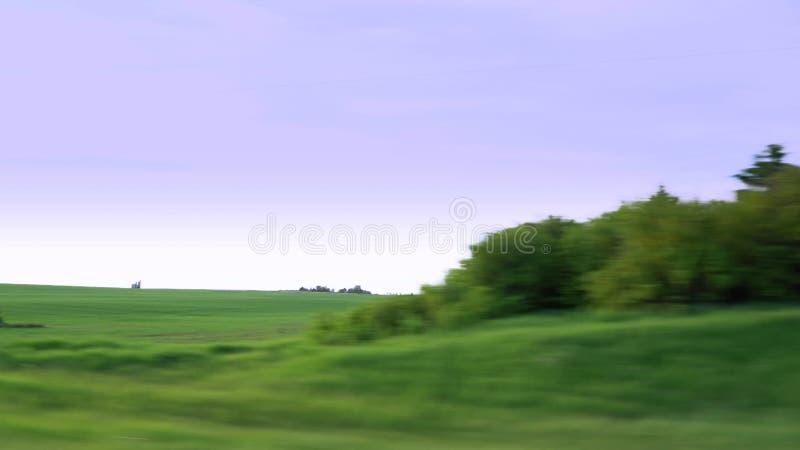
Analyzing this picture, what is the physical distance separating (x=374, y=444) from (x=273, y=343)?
5.67 meters

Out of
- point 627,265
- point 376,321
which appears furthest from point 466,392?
point 376,321

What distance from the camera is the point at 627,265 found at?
1184 cm

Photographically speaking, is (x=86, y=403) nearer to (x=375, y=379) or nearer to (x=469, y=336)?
(x=375, y=379)

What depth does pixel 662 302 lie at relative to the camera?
11508mm

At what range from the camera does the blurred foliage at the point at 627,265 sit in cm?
1133

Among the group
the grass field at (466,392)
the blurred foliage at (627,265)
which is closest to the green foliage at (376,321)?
the blurred foliage at (627,265)

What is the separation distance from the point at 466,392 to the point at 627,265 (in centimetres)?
397

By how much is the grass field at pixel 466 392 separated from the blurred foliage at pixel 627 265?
74 centimetres

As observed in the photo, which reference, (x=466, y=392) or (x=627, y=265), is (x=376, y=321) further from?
(x=466, y=392)

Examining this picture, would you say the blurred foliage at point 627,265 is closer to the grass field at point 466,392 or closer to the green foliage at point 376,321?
the green foliage at point 376,321

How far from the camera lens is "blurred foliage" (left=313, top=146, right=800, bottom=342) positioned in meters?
11.3

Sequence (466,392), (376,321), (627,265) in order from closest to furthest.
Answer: (466,392) → (627,265) → (376,321)

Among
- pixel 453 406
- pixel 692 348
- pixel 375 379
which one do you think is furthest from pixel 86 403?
pixel 692 348

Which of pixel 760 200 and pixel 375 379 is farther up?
pixel 760 200
